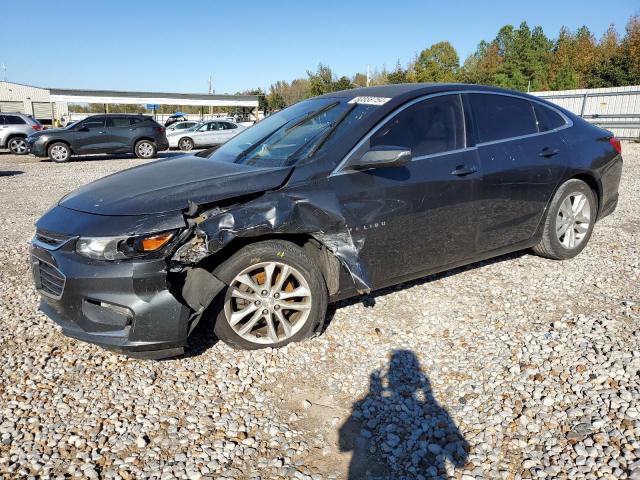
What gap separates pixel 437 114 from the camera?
12.7 feet

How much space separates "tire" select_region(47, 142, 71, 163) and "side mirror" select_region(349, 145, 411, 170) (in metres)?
16.2

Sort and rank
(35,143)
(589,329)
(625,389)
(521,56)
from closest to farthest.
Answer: (625,389)
(589,329)
(35,143)
(521,56)

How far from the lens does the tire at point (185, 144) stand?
21.0 metres

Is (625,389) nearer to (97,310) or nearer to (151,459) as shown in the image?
(151,459)

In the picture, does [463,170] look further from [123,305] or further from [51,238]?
[51,238]

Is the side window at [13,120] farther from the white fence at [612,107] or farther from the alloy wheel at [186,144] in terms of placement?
the white fence at [612,107]

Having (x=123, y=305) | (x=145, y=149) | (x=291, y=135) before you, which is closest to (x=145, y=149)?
(x=145, y=149)

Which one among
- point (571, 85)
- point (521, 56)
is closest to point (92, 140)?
point (571, 85)

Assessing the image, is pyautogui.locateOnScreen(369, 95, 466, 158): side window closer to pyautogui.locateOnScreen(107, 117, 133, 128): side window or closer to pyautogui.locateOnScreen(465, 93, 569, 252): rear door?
pyautogui.locateOnScreen(465, 93, 569, 252): rear door

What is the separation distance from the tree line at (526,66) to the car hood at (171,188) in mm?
44294

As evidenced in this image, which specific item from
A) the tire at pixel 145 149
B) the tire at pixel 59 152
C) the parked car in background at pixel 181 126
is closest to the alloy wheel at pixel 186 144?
the parked car in background at pixel 181 126

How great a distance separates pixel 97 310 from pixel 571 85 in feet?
151

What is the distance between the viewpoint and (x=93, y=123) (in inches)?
666

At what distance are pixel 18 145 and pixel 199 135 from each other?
7020 mm
